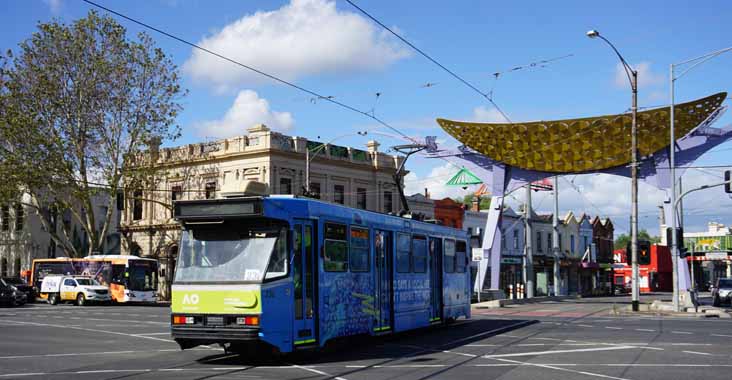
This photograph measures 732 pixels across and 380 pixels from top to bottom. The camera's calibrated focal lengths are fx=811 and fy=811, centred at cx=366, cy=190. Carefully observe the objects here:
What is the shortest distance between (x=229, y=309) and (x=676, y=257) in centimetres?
2580

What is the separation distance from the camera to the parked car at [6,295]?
4441cm

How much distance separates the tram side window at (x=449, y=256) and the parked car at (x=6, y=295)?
31017 mm

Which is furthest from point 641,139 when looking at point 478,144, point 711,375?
point 711,375

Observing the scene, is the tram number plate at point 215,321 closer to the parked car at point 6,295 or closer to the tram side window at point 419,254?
the tram side window at point 419,254

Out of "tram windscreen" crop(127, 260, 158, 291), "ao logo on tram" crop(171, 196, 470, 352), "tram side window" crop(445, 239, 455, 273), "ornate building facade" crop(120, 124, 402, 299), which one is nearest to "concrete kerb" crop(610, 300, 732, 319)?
"tram side window" crop(445, 239, 455, 273)

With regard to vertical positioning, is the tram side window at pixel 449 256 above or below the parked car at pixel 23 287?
above

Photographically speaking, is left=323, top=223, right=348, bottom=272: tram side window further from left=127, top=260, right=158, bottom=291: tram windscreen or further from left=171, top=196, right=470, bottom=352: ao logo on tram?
left=127, top=260, right=158, bottom=291: tram windscreen

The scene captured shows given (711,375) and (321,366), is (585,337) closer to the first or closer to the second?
(711,375)

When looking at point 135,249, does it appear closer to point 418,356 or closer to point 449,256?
point 449,256

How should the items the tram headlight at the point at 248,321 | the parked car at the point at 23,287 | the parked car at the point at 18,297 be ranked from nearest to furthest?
the tram headlight at the point at 248,321
the parked car at the point at 18,297
the parked car at the point at 23,287

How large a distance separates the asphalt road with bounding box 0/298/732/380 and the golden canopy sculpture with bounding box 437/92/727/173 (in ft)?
65.0

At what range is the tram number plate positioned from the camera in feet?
45.2

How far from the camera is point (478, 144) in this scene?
46375 mm

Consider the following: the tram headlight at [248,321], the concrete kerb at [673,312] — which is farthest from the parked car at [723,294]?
the tram headlight at [248,321]
